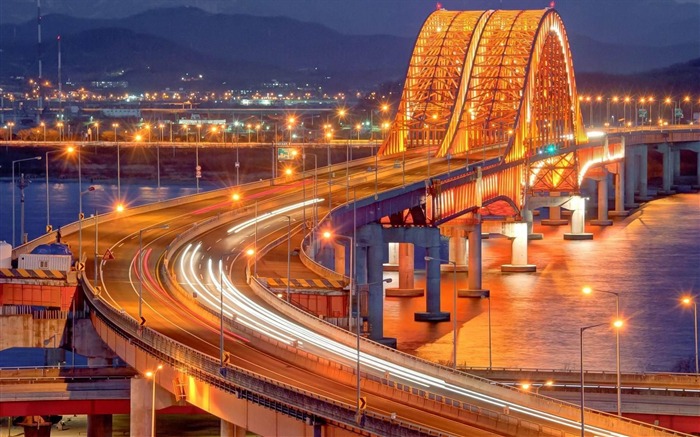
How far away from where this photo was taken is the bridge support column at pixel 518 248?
126062mm

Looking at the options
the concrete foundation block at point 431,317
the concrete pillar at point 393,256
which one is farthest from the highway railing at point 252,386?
the concrete pillar at point 393,256

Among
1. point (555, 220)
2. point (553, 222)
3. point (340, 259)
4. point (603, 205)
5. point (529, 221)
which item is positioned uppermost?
point (340, 259)

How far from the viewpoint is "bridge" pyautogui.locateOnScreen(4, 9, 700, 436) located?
49.8m

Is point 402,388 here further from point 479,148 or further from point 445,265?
point 479,148

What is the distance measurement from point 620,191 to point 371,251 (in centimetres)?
10370

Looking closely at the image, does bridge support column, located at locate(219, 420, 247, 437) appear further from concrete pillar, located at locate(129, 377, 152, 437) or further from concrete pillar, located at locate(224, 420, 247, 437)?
concrete pillar, located at locate(129, 377, 152, 437)

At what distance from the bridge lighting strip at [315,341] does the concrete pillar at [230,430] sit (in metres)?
4.31

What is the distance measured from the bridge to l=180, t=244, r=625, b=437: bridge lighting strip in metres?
0.13

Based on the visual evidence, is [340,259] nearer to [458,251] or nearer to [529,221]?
[458,251]

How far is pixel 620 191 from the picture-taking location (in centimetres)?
19300

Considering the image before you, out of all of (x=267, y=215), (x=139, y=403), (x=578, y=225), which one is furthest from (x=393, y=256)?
(x=139, y=403)

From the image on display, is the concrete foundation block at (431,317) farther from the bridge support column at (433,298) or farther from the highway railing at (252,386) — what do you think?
the highway railing at (252,386)

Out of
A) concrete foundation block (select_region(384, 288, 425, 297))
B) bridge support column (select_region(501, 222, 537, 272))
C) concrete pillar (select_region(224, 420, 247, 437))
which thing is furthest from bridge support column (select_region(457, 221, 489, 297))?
concrete pillar (select_region(224, 420, 247, 437))

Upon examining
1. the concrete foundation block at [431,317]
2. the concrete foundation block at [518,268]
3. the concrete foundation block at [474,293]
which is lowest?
the concrete foundation block at [518,268]
